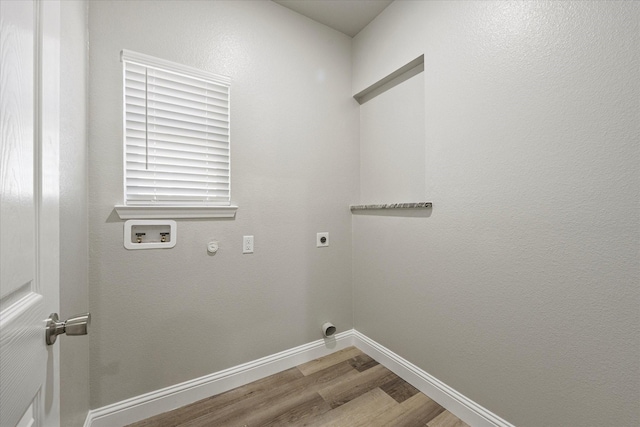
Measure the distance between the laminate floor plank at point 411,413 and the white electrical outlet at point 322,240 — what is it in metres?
1.12

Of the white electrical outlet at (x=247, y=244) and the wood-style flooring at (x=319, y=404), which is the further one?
the white electrical outlet at (x=247, y=244)

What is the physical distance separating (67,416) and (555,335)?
2002 millimetres

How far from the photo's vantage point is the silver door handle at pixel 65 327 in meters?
0.55

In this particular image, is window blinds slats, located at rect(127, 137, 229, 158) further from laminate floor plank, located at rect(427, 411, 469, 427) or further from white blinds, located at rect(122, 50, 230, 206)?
laminate floor plank, located at rect(427, 411, 469, 427)

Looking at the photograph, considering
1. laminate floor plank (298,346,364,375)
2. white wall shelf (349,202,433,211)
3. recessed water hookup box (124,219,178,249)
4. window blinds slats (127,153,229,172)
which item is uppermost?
window blinds slats (127,153,229,172)

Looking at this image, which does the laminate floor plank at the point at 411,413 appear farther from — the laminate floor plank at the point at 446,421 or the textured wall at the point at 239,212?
the textured wall at the point at 239,212

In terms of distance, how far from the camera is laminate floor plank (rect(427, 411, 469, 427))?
143cm

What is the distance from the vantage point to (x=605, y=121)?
3.33 feet

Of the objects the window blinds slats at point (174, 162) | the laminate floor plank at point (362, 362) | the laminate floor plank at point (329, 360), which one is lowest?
the laminate floor plank at point (362, 362)

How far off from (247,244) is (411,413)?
4.56 ft

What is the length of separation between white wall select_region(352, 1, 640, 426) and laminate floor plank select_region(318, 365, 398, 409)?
25cm

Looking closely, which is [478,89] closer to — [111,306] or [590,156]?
[590,156]

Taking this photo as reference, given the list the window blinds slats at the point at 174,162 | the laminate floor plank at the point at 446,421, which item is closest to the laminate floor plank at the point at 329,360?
the laminate floor plank at the point at 446,421

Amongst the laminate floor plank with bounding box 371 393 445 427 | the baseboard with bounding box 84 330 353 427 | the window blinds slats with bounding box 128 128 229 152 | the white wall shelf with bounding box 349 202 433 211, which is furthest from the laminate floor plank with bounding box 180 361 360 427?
the window blinds slats with bounding box 128 128 229 152
